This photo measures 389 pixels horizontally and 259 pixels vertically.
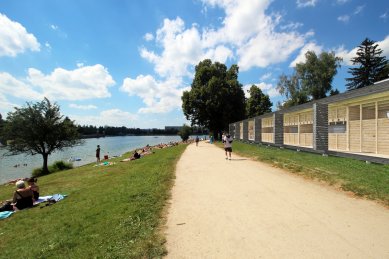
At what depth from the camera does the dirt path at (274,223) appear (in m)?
4.14

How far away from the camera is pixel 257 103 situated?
59.2m

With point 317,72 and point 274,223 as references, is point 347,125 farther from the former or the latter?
point 317,72

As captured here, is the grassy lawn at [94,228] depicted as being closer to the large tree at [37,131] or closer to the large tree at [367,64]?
the large tree at [37,131]

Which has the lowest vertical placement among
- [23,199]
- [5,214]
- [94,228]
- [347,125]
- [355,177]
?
[5,214]

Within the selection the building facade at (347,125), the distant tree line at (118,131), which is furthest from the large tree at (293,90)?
the distant tree line at (118,131)

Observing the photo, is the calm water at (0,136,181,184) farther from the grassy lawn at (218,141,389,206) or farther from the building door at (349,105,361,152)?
the building door at (349,105,361,152)

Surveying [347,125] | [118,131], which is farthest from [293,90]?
[118,131]

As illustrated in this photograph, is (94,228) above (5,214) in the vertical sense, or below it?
A: above

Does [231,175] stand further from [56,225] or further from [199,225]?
[56,225]

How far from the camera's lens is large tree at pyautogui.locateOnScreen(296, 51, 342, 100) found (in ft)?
142

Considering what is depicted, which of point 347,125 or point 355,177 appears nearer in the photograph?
point 355,177

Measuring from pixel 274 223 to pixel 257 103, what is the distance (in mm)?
55908

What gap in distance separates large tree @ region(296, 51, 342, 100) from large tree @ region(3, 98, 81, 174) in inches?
1475

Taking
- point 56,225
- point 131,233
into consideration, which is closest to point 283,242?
point 131,233
